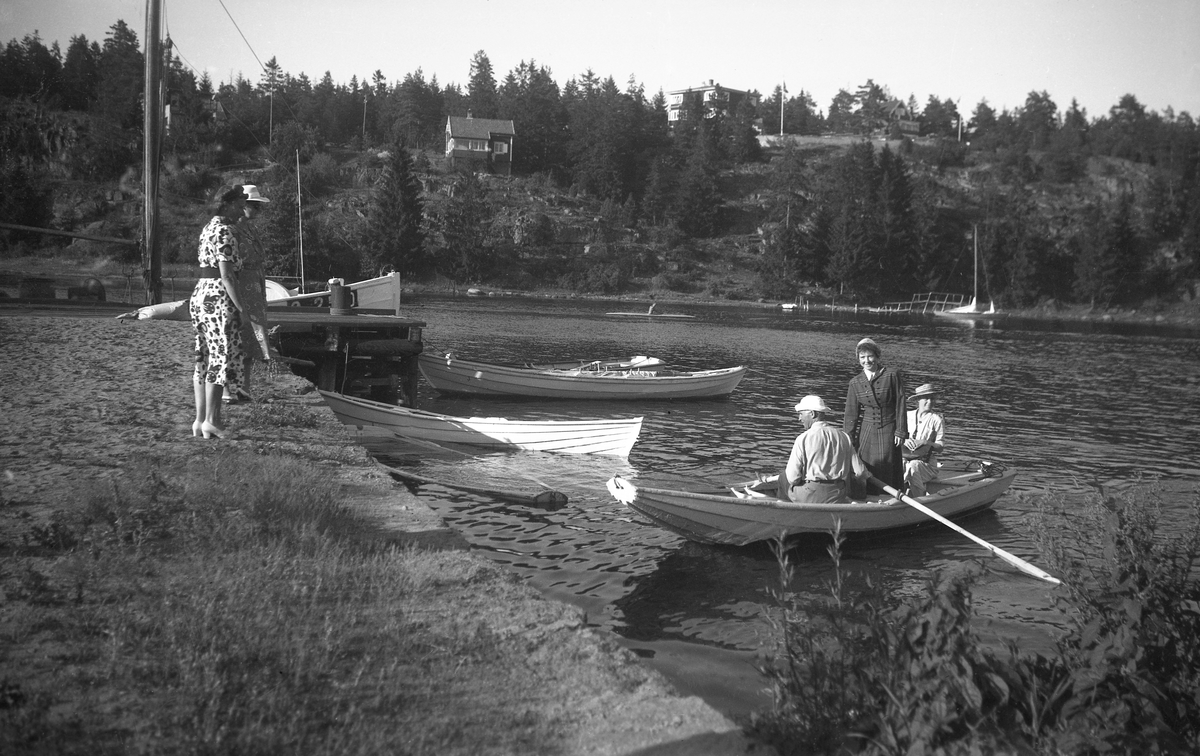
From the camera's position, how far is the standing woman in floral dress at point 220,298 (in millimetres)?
8141

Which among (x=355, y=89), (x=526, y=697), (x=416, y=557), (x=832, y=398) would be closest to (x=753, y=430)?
(x=832, y=398)

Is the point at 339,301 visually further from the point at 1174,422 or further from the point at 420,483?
the point at 1174,422

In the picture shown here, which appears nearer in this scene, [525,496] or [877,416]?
[877,416]

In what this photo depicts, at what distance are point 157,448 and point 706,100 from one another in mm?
170211

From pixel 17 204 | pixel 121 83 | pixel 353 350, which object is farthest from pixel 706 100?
pixel 353 350

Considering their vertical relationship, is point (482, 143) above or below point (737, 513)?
above

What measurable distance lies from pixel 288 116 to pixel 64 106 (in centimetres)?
3299

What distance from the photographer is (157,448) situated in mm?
8031

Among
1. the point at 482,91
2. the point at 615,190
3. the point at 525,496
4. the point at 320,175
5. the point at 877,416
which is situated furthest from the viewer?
the point at 482,91

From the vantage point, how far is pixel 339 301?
2047cm

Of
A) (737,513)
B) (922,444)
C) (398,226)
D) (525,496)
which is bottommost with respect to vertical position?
(525,496)

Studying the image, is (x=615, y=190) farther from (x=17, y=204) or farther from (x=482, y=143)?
(x=17, y=204)

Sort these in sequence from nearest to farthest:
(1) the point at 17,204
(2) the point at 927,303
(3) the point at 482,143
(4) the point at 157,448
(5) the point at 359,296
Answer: (4) the point at 157,448, (5) the point at 359,296, (1) the point at 17,204, (2) the point at 927,303, (3) the point at 482,143

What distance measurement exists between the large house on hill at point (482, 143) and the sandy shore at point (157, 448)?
112 m
